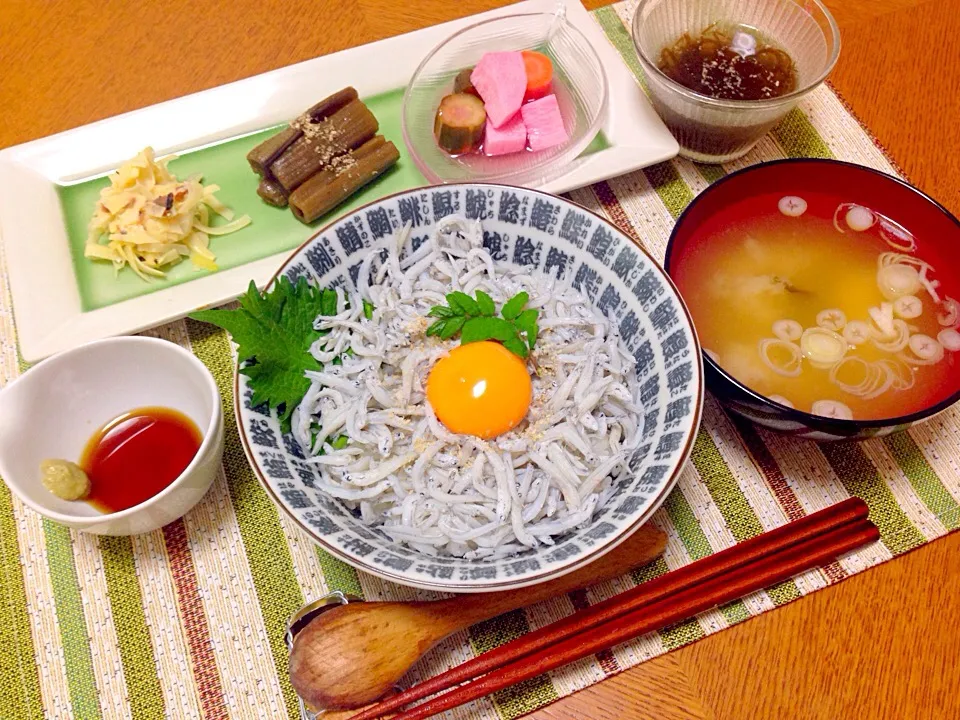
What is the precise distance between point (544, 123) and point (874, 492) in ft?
5.23

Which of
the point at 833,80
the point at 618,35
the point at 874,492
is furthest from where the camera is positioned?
the point at 618,35

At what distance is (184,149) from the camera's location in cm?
246

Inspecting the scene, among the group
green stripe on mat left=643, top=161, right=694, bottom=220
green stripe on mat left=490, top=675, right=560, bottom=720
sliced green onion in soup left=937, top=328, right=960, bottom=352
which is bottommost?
green stripe on mat left=490, top=675, right=560, bottom=720

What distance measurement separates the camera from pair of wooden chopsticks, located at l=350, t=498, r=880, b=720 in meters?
1.58

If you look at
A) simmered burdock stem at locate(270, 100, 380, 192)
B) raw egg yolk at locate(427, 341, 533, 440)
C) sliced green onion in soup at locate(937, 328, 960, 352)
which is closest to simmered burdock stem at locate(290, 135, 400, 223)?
simmered burdock stem at locate(270, 100, 380, 192)

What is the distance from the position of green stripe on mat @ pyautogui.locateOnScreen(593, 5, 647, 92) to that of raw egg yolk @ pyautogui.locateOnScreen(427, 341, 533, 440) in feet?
4.90

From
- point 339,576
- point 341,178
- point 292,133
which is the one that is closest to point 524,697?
point 339,576

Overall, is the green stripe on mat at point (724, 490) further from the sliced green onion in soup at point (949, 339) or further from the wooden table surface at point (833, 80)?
the sliced green onion in soup at point (949, 339)

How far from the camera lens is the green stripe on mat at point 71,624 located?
1.67 m

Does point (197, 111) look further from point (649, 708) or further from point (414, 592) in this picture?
point (649, 708)

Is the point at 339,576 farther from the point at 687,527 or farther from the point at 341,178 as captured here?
the point at 341,178

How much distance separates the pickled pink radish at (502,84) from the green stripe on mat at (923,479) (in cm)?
160

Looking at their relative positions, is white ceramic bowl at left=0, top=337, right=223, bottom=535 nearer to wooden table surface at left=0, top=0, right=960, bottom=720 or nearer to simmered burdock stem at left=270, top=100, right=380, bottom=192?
simmered burdock stem at left=270, top=100, right=380, bottom=192

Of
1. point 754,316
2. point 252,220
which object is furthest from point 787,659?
point 252,220
